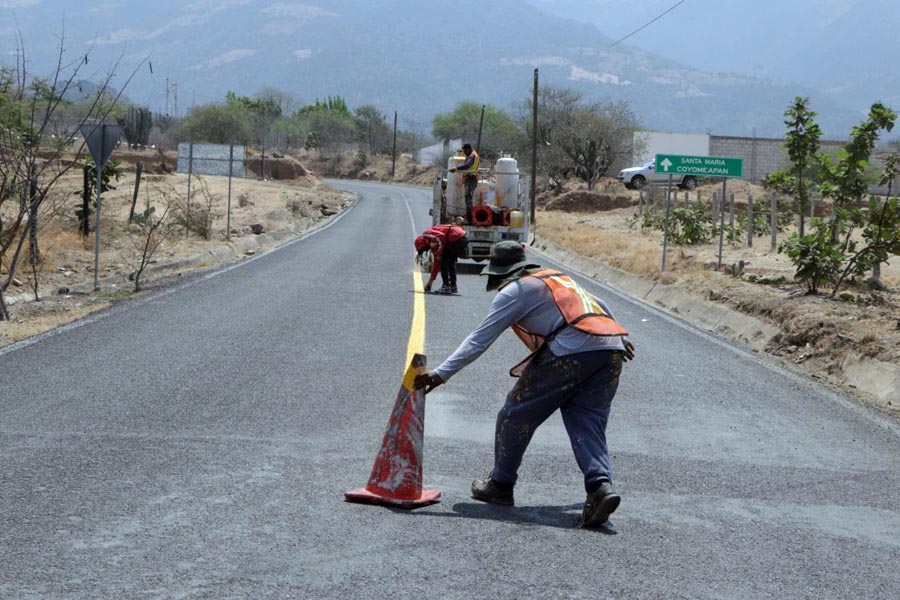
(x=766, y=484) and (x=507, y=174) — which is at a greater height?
(x=507, y=174)

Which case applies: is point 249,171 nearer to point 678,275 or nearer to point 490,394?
point 678,275

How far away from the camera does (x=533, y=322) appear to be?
6.35 meters

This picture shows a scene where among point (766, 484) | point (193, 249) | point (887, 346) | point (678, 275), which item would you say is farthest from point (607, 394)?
point (193, 249)

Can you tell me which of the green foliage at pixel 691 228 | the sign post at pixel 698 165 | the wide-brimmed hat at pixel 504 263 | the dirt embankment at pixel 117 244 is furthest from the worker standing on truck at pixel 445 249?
the green foliage at pixel 691 228

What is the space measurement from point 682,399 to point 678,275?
1234 cm

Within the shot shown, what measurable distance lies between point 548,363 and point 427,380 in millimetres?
674

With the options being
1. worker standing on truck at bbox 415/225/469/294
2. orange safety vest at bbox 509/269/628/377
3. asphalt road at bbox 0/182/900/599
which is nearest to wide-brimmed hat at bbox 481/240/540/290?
orange safety vest at bbox 509/269/628/377

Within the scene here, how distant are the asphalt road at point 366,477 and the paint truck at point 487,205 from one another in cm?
1360

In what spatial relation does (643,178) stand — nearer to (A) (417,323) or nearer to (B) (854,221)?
(B) (854,221)

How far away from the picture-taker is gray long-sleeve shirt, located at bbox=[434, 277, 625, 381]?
6254 mm

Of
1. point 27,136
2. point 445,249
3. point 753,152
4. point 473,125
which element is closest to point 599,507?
point 445,249

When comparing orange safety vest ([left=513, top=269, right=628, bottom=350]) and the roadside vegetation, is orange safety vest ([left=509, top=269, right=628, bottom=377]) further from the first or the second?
the roadside vegetation

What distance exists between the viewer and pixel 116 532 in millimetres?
5586

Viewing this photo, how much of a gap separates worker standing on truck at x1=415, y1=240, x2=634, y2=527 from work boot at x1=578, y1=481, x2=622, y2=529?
5 centimetres
